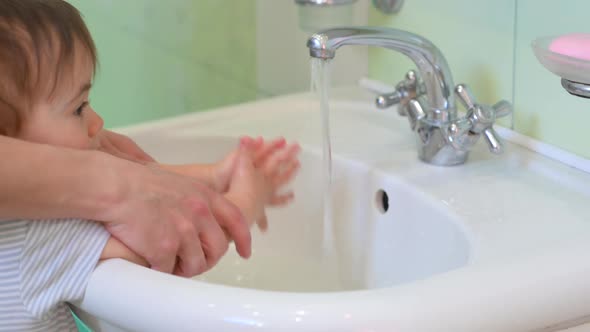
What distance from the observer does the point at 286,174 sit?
85cm

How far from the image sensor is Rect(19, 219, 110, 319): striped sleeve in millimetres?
575

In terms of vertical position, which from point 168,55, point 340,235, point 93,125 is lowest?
point 340,235

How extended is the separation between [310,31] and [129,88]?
0.30m

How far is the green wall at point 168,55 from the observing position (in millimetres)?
1172

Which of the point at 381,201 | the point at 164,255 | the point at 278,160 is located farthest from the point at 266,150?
the point at 164,255

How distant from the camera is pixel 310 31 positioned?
3.69 ft

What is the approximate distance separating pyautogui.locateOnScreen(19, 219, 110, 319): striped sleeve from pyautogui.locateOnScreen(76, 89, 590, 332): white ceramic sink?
1 cm

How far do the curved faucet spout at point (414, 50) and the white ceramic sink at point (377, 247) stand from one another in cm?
7

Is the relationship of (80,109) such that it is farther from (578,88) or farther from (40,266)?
(578,88)

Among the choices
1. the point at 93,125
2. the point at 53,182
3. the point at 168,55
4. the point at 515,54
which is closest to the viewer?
the point at 53,182

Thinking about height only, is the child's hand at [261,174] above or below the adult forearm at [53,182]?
below

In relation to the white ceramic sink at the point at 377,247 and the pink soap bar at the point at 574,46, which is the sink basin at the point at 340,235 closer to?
the white ceramic sink at the point at 377,247

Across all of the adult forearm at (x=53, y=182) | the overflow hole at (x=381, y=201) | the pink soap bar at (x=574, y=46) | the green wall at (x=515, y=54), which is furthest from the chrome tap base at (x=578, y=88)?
the adult forearm at (x=53, y=182)

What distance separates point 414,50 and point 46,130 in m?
0.37
